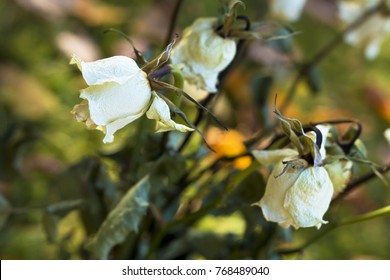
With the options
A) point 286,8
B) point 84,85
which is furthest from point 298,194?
point 84,85

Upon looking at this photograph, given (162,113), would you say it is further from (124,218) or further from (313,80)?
(313,80)

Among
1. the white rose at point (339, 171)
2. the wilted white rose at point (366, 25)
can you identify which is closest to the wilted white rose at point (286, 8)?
the wilted white rose at point (366, 25)

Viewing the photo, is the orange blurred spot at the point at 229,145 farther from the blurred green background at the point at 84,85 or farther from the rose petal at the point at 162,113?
the rose petal at the point at 162,113

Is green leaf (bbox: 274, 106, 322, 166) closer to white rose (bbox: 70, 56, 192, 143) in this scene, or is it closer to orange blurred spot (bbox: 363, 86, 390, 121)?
white rose (bbox: 70, 56, 192, 143)
